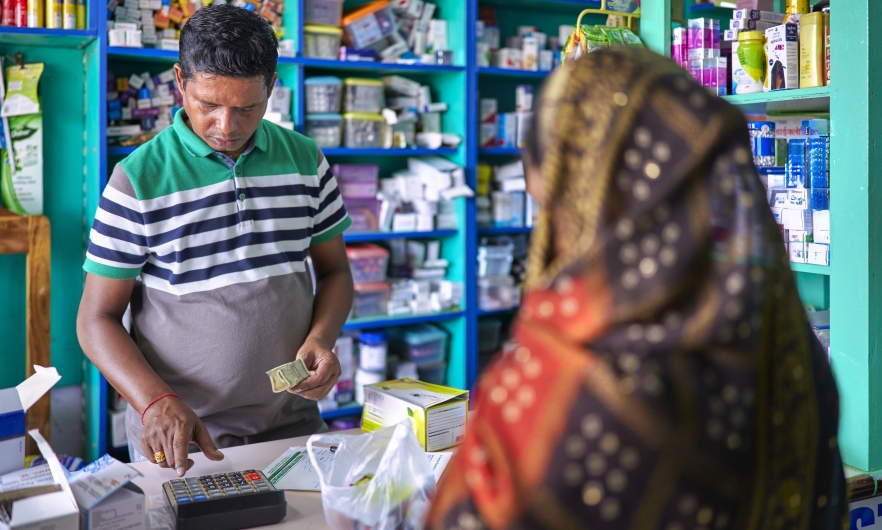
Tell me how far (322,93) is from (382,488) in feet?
9.47

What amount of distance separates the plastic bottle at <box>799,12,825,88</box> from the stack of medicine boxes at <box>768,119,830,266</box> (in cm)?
11

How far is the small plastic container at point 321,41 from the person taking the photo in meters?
3.83

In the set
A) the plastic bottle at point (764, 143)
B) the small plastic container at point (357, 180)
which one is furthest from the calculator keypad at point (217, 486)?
the small plastic container at point (357, 180)

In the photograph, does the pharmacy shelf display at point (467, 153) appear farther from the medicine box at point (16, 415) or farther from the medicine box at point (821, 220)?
the medicine box at point (16, 415)

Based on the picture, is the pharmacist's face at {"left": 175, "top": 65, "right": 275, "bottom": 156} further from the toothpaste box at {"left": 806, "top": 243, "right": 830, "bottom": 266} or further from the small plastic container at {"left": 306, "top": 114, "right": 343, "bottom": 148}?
the small plastic container at {"left": 306, "top": 114, "right": 343, "bottom": 148}

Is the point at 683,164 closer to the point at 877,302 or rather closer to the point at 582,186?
the point at 582,186

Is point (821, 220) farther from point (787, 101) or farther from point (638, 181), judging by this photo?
point (638, 181)

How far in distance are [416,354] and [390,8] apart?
182cm

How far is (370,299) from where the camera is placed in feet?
13.4

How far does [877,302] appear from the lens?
164cm

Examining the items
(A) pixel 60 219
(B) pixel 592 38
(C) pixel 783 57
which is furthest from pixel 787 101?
(A) pixel 60 219

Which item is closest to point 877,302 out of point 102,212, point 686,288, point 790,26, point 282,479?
point 790,26

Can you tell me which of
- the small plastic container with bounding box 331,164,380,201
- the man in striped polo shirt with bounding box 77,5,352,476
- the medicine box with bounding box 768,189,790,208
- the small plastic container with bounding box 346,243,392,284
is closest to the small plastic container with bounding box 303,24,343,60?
the small plastic container with bounding box 331,164,380,201

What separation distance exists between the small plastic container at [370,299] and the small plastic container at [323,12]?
131 centimetres
